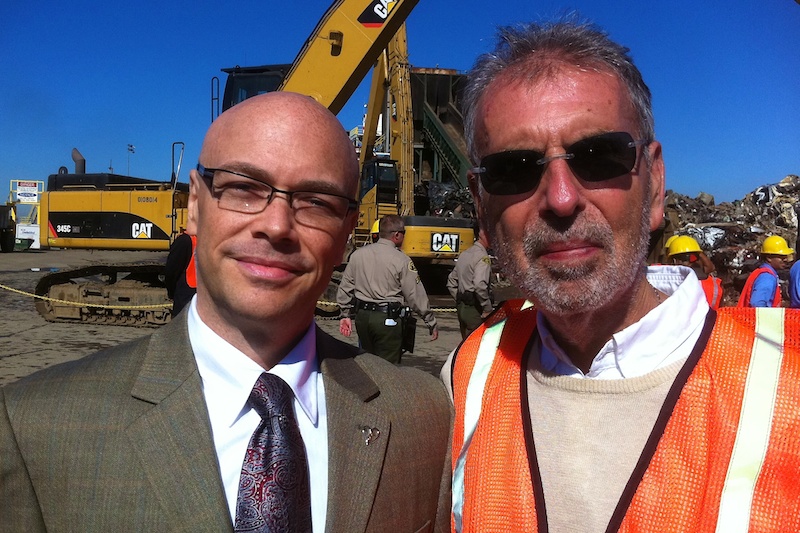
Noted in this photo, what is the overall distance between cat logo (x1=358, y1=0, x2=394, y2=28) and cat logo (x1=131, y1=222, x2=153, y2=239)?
5947mm

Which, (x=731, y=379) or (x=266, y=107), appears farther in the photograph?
(x=266, y=107)

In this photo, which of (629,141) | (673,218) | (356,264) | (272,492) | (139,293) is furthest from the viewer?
(673,218)

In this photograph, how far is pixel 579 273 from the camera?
169 cm

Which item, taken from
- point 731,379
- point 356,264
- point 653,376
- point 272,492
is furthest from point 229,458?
point 356,264

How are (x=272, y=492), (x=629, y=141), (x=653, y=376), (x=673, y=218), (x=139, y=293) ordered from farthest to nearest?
(x=673, y=218), (x=139, y=293), (x=629, y=141), (x=653, y=376), (x=272, y=492)

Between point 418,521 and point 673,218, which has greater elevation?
point 673,218

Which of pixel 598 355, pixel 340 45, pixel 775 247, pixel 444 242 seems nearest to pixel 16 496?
pixel 598 355

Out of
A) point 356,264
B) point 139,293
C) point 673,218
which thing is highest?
point 673,218

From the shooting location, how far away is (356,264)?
7289mm

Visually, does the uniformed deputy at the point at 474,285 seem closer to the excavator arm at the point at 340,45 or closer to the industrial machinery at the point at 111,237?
the excavator arm at the point at 340,45

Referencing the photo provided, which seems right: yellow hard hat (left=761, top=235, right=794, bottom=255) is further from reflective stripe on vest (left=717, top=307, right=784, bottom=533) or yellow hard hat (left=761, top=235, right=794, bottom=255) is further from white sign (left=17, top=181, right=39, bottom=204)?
white sign (left=17, top=181, right=39, bottom=204)

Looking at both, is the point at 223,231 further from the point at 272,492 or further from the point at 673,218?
the point at 673,218

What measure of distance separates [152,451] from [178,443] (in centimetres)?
6

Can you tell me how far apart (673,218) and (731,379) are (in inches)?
475
